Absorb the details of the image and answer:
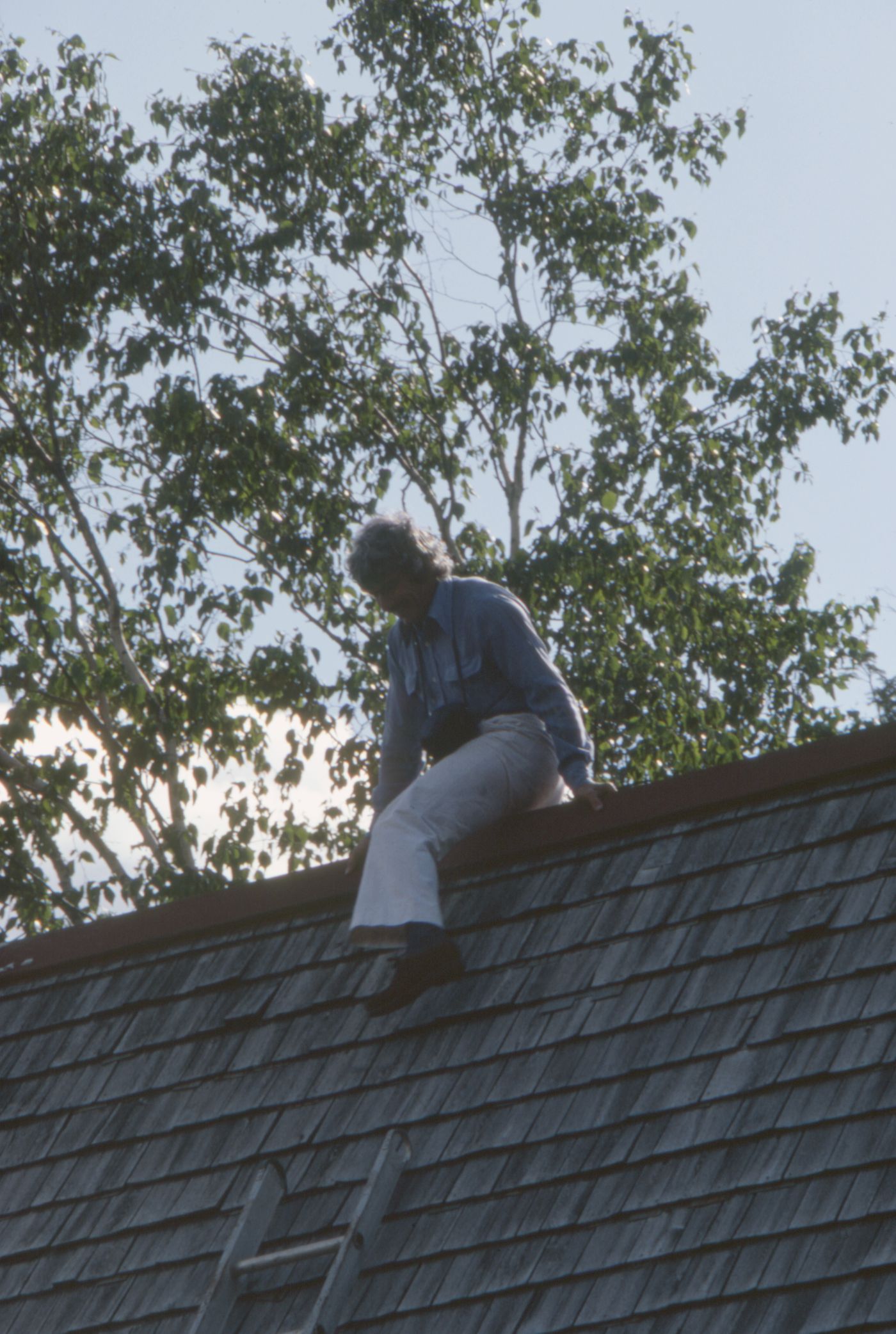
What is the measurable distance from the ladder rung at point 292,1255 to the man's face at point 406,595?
2.05 m

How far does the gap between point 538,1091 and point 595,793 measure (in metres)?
1.05

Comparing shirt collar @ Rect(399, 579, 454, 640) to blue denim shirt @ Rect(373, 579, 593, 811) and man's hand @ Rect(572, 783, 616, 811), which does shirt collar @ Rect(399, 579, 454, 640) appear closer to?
blue denim shirt @ Rect(373, 579, 593, 811)

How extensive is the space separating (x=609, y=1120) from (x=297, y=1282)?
34.0 inches

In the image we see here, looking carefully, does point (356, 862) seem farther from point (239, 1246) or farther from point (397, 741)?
point (239, 1246)

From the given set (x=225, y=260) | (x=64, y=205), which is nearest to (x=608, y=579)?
(x=225, y=260)

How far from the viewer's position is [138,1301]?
413 centimetres

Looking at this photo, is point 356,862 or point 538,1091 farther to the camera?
point 356,862

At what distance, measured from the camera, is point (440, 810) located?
479cm

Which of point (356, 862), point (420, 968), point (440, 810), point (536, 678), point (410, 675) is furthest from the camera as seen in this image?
point (410, 675)

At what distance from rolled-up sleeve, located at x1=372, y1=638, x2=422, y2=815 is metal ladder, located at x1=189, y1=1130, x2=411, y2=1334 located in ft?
5.45

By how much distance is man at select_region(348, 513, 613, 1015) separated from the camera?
459 centimetres

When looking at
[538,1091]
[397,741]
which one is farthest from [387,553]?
[538,1091]

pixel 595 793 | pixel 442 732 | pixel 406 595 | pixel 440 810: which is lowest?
pixel 440 810

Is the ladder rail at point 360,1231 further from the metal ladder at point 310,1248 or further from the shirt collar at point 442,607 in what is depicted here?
the shirt collar at point 442,607
